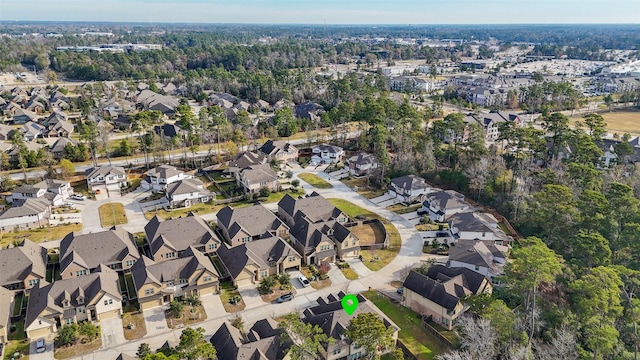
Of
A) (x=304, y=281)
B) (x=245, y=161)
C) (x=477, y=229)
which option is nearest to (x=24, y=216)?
(x=245, y=161)

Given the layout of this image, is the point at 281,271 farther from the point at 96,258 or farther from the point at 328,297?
the point at 96,258

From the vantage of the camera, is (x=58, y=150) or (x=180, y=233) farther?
(x=58, y=150)

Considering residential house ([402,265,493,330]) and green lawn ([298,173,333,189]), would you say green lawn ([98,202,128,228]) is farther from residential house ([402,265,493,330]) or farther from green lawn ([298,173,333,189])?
residential house ([402,265,493,330])

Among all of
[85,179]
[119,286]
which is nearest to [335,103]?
[85,179]

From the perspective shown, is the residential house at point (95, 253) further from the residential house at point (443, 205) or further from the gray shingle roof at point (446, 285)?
the residential house at point (443, 205)

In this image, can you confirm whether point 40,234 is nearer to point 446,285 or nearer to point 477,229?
point 446,285

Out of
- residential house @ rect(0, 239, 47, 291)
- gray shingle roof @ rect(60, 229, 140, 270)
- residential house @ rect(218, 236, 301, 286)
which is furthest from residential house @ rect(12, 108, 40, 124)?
residential house @ rect(218, 236, 301, 286)
